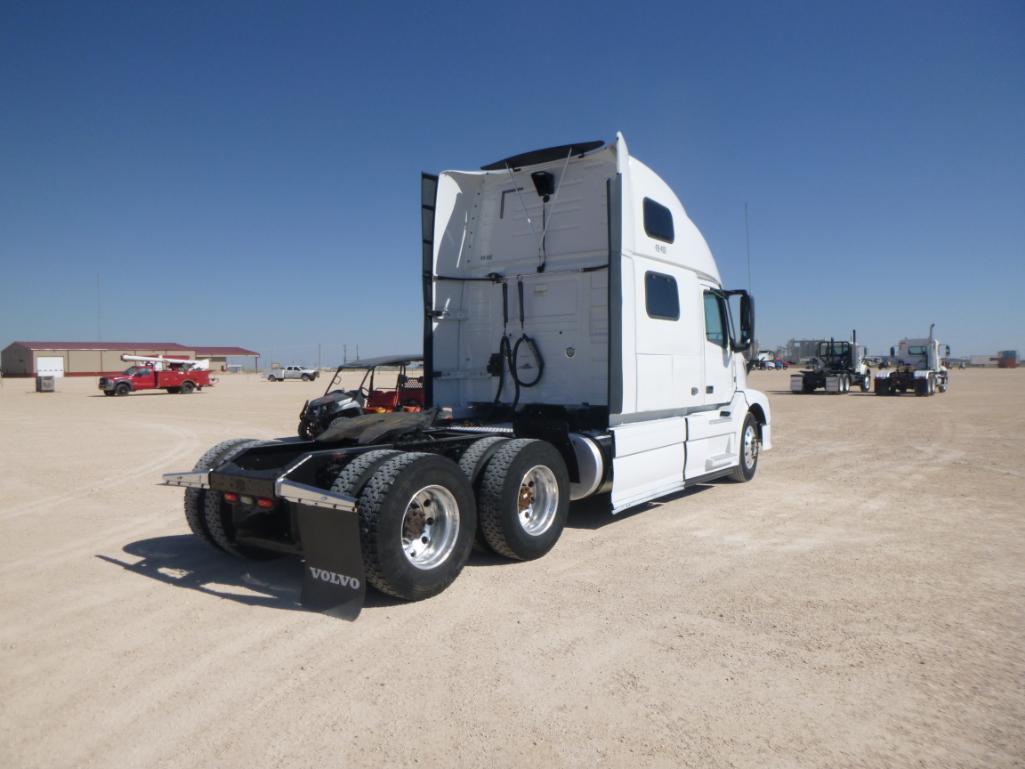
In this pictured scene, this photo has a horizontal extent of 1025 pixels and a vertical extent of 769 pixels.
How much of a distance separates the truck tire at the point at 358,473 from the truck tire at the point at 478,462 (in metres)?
0.80

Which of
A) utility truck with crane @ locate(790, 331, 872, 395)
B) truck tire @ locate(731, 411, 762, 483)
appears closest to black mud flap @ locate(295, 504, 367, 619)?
truck tire @ locate(731, 411, 762, 483)

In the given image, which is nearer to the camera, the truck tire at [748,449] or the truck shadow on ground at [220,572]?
the truck shadow on ground at [220,572]

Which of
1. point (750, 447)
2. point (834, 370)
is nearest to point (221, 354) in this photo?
point (834, 370)

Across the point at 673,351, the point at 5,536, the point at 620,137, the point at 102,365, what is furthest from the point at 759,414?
the point at 102,365

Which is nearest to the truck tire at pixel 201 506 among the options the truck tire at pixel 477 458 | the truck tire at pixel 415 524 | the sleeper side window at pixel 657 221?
the truck tire at pixel 415 524

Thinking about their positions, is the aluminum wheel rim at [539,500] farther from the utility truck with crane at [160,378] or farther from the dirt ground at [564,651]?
the utility truck with crane at [160,378]

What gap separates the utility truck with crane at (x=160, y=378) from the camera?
32.7 m

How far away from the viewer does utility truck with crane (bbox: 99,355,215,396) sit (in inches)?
1286

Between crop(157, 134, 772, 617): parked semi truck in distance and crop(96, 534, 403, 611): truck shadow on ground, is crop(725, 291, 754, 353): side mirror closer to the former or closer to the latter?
crop(157, 134, 772, 617): parked semi truck in distance

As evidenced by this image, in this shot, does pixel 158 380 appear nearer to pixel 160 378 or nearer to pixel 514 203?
pixel 160 378

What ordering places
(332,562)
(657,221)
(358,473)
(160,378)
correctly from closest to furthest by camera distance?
1. (332,562)
2. (358,473)
3. (657,221)
4. (160,378)

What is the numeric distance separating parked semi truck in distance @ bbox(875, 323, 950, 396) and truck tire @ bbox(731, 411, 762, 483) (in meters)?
24.6

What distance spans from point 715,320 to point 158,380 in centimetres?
3271

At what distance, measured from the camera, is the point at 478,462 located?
5457 millimetres
